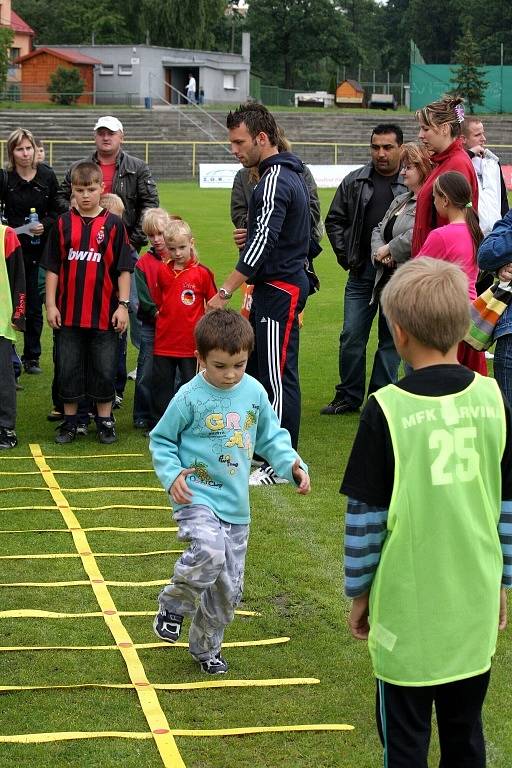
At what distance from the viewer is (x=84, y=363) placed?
9203 mm

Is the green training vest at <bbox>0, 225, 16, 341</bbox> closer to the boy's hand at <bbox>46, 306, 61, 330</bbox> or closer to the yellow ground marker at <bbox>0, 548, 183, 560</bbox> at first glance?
the boy's hand at <bbox>46, 306, 61, 330</bbox>

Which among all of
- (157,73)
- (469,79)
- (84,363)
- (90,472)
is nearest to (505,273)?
(90,472)

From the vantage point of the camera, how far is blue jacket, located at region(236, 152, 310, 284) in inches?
302

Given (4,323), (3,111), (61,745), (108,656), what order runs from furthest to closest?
(3,111) < (4,323) < (108,656) < (61,745)

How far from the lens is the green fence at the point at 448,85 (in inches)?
2530

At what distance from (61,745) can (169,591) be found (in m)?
0.80

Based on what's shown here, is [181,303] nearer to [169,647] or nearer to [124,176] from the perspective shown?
[124,176]

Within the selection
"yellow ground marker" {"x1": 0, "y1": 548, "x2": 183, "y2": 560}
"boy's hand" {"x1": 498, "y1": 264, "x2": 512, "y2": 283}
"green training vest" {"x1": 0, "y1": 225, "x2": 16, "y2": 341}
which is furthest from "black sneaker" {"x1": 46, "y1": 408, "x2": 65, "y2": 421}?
"boy's hand" {"x1": 498, "y1": 264, "x2": 512, "y2": 283}

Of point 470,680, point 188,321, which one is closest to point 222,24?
point 188,321

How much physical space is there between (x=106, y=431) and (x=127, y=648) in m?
4.24

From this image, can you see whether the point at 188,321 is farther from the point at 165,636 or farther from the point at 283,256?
the point at 165,636

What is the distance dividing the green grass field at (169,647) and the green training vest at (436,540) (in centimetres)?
112

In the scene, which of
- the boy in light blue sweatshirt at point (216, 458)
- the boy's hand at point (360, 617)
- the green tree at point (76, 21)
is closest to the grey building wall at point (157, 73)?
the green tree at point (76, 21)

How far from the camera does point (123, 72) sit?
231ft
